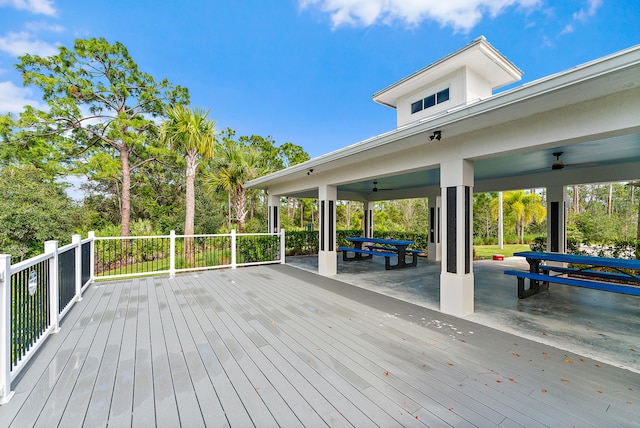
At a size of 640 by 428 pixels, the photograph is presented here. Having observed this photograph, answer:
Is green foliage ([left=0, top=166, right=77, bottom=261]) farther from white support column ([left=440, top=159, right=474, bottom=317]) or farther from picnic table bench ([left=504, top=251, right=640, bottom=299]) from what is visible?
picnic table bench ([left=504, top=251, right=640, bottom=299])

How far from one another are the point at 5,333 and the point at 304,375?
8.27 feet

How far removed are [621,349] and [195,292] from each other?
6440mm

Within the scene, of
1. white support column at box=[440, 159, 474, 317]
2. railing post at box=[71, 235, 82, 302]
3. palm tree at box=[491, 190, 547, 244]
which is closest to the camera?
white support column at box=[440, 159, 474, 317]

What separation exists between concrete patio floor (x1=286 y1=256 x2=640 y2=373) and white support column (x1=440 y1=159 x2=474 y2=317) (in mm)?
270

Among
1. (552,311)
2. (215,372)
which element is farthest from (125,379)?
(552,311)

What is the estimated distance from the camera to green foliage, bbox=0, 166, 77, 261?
9906mm

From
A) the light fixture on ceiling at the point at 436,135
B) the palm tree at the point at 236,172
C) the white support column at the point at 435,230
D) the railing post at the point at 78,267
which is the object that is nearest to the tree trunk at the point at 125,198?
the palm tree at the point at 236,172

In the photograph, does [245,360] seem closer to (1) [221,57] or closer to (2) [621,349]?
(2) [621,349]

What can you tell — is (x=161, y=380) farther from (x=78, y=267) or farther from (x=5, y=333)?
(x=78, y=267)

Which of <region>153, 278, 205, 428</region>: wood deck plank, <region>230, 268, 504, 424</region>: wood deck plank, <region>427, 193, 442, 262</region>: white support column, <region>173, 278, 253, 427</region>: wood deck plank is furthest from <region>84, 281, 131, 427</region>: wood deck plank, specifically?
<region>427, 193, 442, 262</region>: white support column

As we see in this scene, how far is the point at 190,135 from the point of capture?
9.51 metres

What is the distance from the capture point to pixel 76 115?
42.5 feet

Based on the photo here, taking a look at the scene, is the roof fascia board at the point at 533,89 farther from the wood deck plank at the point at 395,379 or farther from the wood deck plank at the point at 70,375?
the wood deck plank at the point at 70,375

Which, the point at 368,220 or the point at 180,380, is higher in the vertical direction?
the point at 368,220
